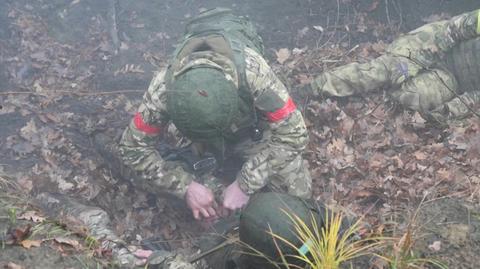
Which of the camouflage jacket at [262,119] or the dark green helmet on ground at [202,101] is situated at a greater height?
the dark green helmet on ground at [202,101]

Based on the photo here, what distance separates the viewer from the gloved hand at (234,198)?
4.50m

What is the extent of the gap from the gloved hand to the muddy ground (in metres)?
0.61

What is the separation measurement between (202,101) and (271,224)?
141 centimetres

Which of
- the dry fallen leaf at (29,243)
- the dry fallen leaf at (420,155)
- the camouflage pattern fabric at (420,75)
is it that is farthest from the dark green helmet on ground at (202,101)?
the camouflage pattern fabric at (420,75)

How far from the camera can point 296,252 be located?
2709 millimetres

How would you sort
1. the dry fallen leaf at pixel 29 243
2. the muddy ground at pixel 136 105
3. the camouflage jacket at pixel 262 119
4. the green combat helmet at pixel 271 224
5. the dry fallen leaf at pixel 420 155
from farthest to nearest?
the dry fallen leaf at pixel 420 155
the camouflage jacket at pixel 262 119
the muddy ground at pixel 136 105
the dry fallen leaf at pixel 29 243
the green combat helmet at pixel 271 224

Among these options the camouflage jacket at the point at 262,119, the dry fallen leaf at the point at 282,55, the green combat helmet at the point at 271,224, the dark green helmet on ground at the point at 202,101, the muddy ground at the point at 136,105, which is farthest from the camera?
the dry fallen leaf at the point at 282,55

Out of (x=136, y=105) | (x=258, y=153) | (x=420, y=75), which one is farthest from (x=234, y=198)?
(x=420, y=75)

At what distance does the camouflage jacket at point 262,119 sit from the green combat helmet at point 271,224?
1.63 m

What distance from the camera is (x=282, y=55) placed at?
7.39m

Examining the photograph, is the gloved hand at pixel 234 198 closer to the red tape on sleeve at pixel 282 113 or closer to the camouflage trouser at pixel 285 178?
the camouflage trouser at pixel 285 178

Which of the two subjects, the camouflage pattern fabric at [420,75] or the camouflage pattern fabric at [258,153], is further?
the camouflage pattern fabric at [420,75]

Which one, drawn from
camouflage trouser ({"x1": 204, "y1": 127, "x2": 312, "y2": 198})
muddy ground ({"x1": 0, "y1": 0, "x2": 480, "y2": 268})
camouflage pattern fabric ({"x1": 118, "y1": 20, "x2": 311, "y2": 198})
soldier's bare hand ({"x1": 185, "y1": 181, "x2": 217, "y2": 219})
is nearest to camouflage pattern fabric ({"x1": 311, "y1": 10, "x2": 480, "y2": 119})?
muddy ground ({"x1": 0, "y1": 0, "x2": 480, "y2": 268})

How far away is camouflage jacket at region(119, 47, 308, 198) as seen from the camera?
433 cm
